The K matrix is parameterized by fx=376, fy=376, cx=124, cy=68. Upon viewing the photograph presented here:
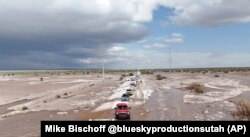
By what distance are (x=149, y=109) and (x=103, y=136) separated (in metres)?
36.8

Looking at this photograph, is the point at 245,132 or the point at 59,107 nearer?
the point at 245,132

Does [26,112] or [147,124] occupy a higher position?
[147,124]

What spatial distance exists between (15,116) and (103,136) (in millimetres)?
36210

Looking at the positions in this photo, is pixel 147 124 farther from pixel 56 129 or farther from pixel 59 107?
pixel 59 107

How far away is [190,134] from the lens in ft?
41.5

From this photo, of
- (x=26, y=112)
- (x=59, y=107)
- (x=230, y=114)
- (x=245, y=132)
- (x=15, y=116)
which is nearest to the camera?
(x=245, y=132)

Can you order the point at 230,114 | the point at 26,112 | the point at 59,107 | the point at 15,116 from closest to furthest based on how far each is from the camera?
the point at 230,114 < the point at 15,116 < the point at 26,112 < the point at 59,107

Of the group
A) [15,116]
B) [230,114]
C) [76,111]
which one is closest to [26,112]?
[15,116]

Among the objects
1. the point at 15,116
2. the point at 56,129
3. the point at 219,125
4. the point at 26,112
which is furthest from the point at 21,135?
the point at 219,125

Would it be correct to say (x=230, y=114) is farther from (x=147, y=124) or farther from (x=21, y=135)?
(x=147, y=124)

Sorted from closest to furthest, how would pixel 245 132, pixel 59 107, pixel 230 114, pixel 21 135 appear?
pixel 245 132, pixel 21 135, pixel 230 114, pixel 59 107

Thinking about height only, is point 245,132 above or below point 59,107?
above

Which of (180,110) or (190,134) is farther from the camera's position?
(180,110)

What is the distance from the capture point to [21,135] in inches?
1275
